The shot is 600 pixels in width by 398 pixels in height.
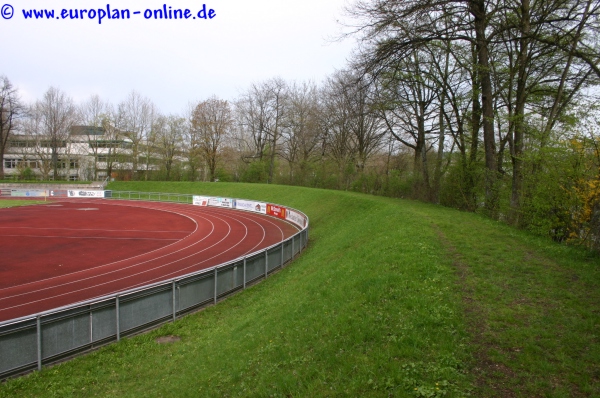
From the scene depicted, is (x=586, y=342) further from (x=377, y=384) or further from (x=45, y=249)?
(x=45, y=249)

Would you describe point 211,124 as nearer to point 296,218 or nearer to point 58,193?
point 58,193

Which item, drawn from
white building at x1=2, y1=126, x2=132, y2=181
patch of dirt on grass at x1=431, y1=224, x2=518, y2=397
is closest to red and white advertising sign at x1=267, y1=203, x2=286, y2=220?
patch of dirt on grass at x1=431, y1=224, x2=518, y2=397

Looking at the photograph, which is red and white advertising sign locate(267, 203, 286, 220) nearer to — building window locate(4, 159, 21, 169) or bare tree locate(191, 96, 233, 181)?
bare tree locate(191, 96, 233, 181)

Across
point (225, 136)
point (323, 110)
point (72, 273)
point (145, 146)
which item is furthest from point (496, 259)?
point (145, 146)

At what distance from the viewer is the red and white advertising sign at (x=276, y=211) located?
32.6 meters

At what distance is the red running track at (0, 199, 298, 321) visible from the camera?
13836 millimetres

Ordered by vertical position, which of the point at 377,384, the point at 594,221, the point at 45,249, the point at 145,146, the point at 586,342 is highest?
the point at 145,146

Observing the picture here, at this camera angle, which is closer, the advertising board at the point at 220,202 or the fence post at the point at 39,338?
the fence post at the point at 39,338

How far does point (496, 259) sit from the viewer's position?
9625mm

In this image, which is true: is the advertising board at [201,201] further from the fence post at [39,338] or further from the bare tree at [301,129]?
the fence post at [39,338]

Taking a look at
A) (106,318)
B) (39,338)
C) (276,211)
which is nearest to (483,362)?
(106,318)

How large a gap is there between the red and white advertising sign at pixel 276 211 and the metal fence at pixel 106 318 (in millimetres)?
18431

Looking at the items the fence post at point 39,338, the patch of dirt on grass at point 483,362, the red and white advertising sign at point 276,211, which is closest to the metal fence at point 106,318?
the fence post at point 39,338

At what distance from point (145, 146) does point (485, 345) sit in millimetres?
69678
